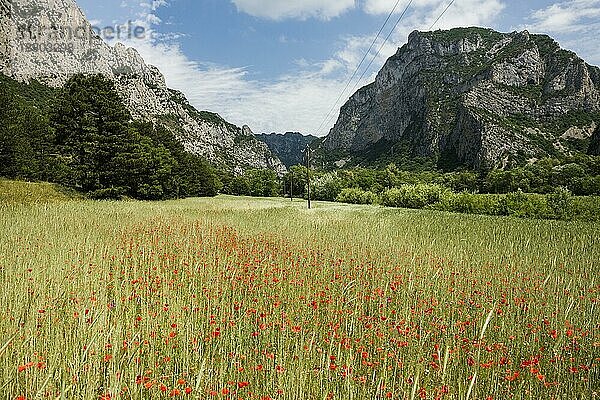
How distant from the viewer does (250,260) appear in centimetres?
704

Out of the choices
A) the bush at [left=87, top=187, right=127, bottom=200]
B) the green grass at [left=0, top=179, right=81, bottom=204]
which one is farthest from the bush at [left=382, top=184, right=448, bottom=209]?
the green grass at [left=0, top=179, right=81, bottom=204]

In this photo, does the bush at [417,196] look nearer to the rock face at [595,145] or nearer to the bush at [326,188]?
the bush at [326,188]

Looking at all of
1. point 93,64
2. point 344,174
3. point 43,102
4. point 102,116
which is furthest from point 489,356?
point 93,64

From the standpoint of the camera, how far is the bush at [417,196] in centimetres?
4341

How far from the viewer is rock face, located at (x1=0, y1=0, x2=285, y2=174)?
114 meters

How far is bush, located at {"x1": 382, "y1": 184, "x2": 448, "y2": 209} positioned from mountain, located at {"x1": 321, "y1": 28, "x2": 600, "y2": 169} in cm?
7458

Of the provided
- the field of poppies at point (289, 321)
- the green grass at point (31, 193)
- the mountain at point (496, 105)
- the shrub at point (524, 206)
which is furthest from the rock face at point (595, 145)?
the green grass at point (31, 193)

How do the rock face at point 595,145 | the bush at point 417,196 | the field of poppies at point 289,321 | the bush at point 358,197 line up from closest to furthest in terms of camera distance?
the field of poppies at point 289,321
the bush at point 417,196
the bush at point 358,197
the rock face at point 595,145

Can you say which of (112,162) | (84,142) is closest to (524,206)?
(112,162)

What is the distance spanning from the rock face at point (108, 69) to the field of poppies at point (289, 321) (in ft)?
376

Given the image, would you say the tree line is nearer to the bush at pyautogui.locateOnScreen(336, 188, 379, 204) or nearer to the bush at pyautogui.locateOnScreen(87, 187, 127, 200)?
the bush at pyautogui.locateOnScreen(87, 187, 127, 200)

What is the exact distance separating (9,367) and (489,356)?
13.6 ft

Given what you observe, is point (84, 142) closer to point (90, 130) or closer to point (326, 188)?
point (90, 130)

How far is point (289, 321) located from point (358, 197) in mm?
56612
